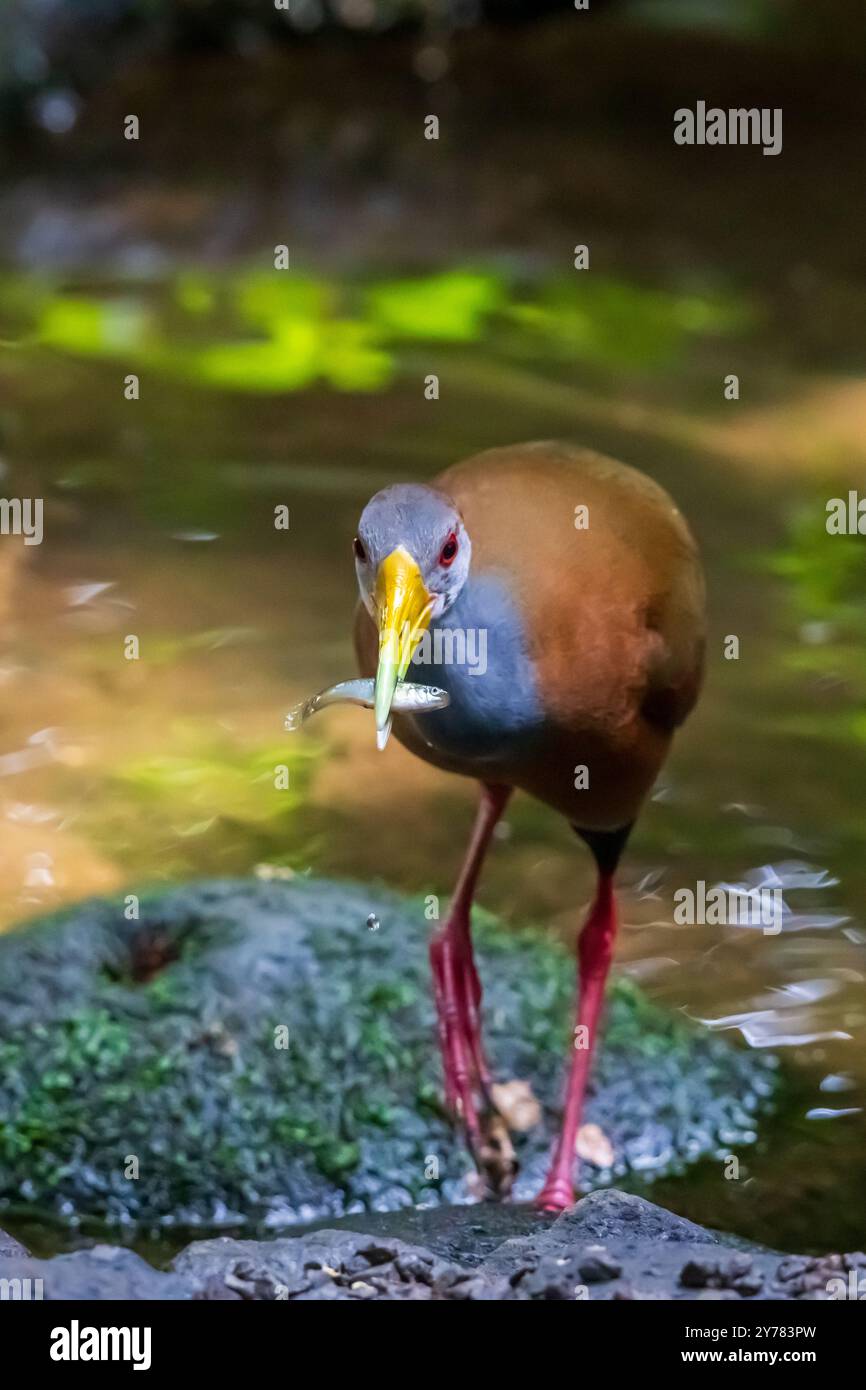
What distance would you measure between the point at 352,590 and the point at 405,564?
3.14 m

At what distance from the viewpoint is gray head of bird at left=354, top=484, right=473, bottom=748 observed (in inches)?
122

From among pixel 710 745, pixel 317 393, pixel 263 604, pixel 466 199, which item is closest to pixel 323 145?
pixel 466 199

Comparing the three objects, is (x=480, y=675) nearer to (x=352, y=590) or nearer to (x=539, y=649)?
(x=539, y=649)

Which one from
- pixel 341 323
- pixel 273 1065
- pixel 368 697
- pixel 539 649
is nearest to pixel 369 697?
pixel 368 697

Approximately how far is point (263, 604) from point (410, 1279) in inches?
143

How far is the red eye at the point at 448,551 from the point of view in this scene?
3.25m

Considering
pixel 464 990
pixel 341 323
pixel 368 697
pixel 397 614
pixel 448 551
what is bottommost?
pixel 464 990

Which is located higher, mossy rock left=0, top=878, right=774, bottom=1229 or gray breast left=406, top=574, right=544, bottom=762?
gray breast left=406, top=574, right=544, bottom=762

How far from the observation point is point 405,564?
3148mm

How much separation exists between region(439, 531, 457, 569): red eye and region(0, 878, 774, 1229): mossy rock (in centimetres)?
127

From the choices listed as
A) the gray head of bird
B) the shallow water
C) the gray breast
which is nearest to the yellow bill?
the gray head of bird

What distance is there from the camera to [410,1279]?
2.82 meters

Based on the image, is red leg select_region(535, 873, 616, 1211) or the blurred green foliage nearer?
red leg select_region(535, 873, 616, 1211)

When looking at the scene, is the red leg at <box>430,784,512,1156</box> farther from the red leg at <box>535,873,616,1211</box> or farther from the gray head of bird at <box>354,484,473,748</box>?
the gray head of bird at <box>354,484,473,748</box>
